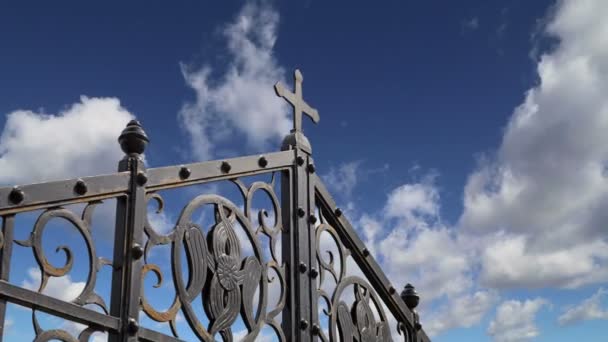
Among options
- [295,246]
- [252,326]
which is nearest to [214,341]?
[252,326]

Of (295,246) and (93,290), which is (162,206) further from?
(295,246)

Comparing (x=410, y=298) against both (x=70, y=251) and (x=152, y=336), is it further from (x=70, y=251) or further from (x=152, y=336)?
(x=70, y=251)

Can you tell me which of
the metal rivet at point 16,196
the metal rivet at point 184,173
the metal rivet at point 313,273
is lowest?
the metal rivet at point 16,196

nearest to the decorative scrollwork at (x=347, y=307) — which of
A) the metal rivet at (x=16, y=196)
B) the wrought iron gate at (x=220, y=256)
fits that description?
the wrought iron gate at (x=220, y=256)

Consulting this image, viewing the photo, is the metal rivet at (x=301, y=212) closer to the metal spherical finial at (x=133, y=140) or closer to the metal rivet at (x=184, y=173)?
the metal rivet at (x=184, y=173)

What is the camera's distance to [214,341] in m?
4.10

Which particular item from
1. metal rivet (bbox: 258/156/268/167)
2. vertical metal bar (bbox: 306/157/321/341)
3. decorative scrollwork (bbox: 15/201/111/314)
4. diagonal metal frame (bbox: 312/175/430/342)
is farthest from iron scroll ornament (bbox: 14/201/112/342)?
diagonal metal frame (bbox: 312/175/430/342)

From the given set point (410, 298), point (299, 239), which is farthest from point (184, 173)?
point (410, 298)

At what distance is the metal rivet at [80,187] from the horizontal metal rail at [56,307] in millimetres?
545

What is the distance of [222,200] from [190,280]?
593mm

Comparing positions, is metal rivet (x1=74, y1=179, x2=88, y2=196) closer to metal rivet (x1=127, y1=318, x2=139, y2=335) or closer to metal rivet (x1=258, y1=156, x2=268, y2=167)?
metal rivet (x1=127, y1=318, x2=139, y2=335)

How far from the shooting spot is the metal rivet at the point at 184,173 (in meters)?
4.18

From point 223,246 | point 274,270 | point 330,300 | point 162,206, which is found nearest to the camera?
point 162,206

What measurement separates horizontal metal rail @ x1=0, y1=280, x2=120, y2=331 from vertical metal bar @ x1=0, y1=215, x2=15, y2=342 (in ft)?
0.13
